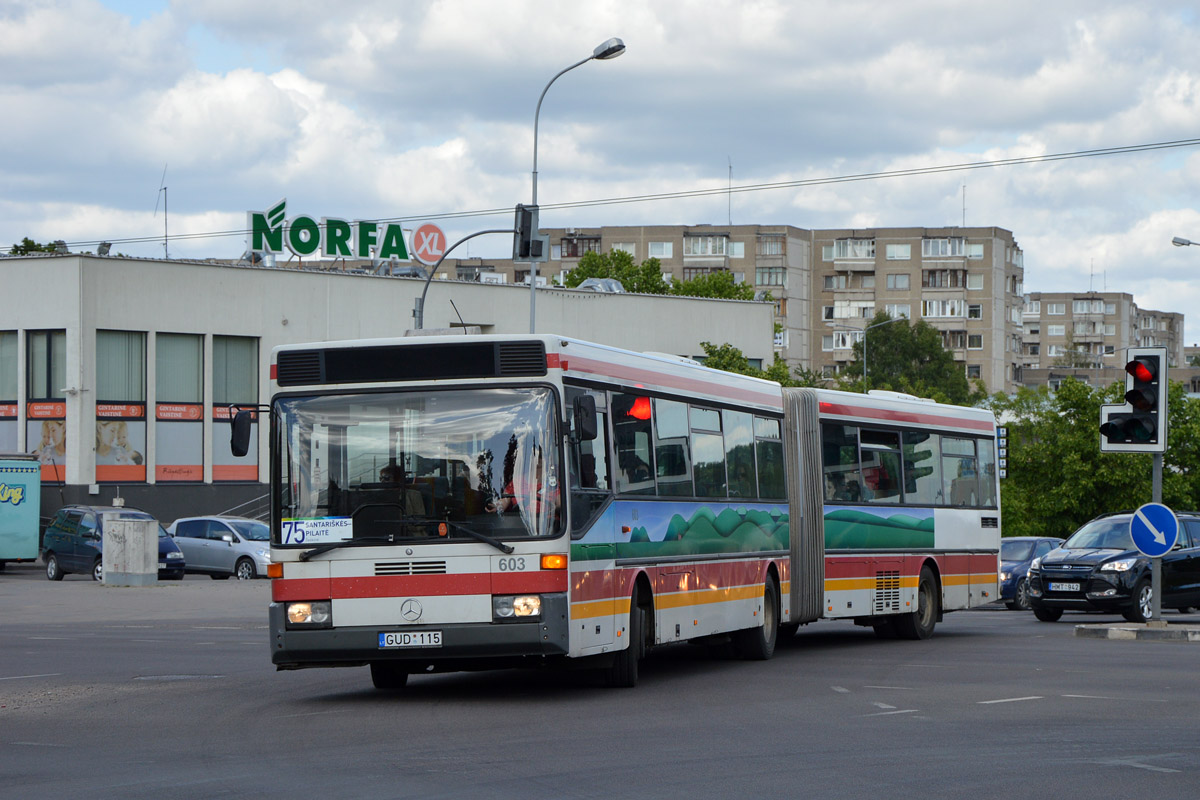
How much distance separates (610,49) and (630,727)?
24.2 meters

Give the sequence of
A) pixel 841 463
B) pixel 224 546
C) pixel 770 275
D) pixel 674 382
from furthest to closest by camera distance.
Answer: pixel 770 275 < pixel 224 546 < pixel 841 463 < pixel 674 382

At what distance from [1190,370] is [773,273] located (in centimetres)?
6990

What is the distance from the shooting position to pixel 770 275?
128m

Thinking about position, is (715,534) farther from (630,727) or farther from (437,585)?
(630,727)

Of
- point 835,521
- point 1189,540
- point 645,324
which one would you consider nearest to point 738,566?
point 835,521

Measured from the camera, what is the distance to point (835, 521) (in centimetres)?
2020

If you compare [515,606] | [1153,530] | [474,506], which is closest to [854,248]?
[1153,530]

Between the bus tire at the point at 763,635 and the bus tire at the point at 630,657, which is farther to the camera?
the bus tire at the point at 763,635

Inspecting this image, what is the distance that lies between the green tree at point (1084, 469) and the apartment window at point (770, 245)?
75.9 m

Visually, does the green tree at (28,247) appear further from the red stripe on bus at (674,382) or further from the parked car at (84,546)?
the red stripe on bus at (674,382)

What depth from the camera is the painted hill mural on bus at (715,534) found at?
1491 cm

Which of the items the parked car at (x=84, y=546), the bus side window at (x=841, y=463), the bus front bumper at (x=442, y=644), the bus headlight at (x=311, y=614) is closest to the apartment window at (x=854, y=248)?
the parked car at (x=84, y=546)

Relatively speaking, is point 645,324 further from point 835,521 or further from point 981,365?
point 981,365

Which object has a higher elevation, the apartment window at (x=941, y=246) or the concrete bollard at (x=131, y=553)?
the apartment window at (x=941, y=246)
